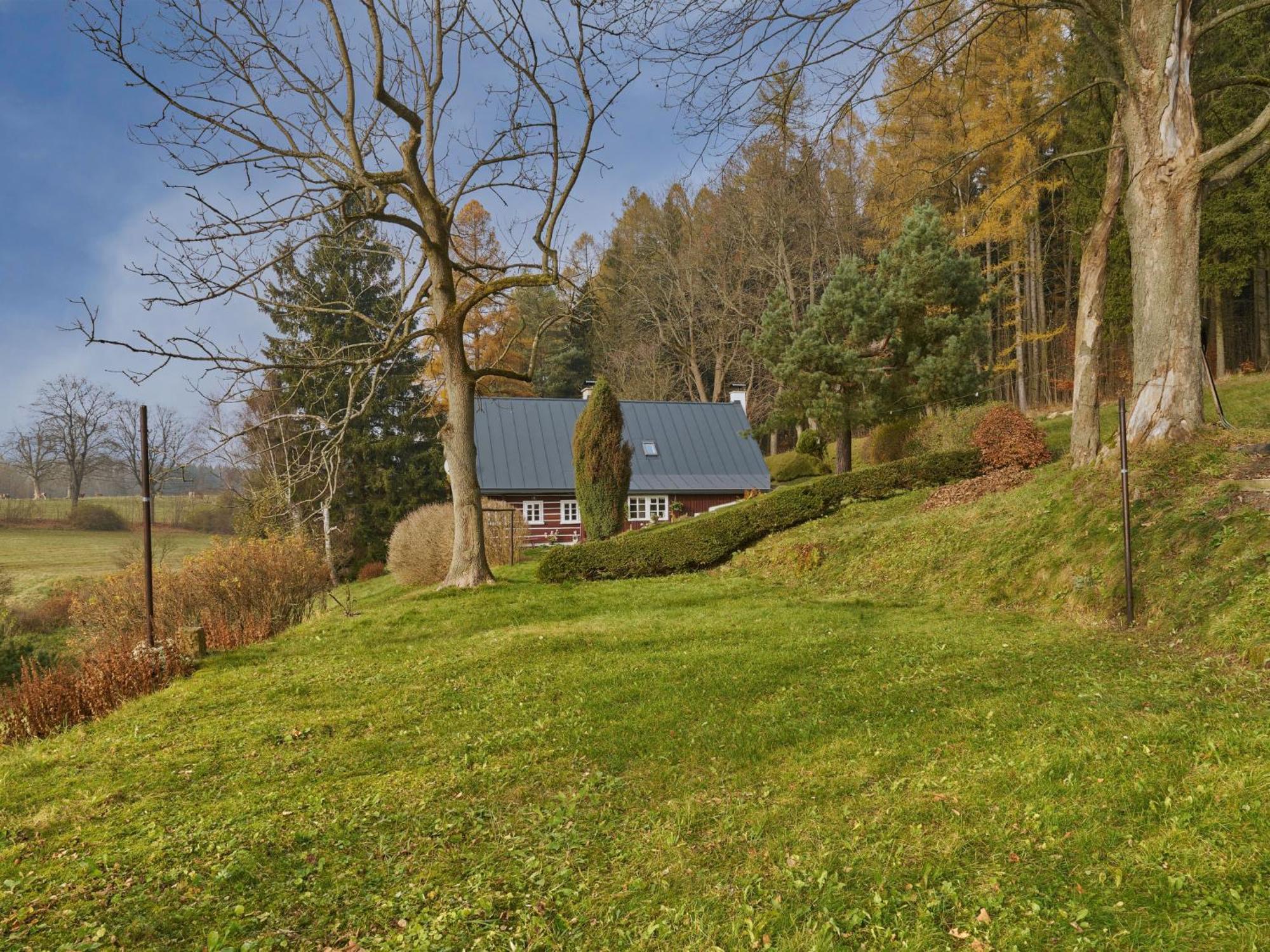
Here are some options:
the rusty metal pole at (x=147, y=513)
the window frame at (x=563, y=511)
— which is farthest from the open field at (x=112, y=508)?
the rusty metal pole at (x=147, y=513)

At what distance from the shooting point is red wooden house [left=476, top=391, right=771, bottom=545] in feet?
83.1

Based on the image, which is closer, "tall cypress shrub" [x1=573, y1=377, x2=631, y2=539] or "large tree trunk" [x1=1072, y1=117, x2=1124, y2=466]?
"large tree trunk" [x1=1072, y1=117, x2=1124, y2=466]

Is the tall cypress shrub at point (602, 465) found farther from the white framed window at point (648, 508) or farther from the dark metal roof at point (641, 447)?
the white framed window at point (648, 508)

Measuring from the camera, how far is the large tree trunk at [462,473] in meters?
12.7

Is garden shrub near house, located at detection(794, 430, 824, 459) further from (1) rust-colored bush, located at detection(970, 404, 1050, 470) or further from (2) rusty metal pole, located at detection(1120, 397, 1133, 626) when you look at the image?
(2) rusty metal pole, located at detection(1120, 397, 1133, 626)

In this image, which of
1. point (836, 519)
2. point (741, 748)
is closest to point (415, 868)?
point (741, 748)

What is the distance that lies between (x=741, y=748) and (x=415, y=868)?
223 cm

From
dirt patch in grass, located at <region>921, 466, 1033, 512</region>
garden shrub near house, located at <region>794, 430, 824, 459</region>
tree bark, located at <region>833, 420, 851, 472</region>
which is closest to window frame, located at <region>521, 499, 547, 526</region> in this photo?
tree bark, located at <region>833, 420, 851, 472</region>

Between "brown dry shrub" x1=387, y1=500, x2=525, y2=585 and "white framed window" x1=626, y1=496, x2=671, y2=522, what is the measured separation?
6.60m

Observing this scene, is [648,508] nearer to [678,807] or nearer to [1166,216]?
[1166,216]

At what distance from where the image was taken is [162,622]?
11.7 metres

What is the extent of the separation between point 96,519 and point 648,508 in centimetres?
2631

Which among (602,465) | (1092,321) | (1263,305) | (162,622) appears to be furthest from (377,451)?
(1263,305)

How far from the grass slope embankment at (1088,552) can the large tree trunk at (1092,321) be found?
670 mm
